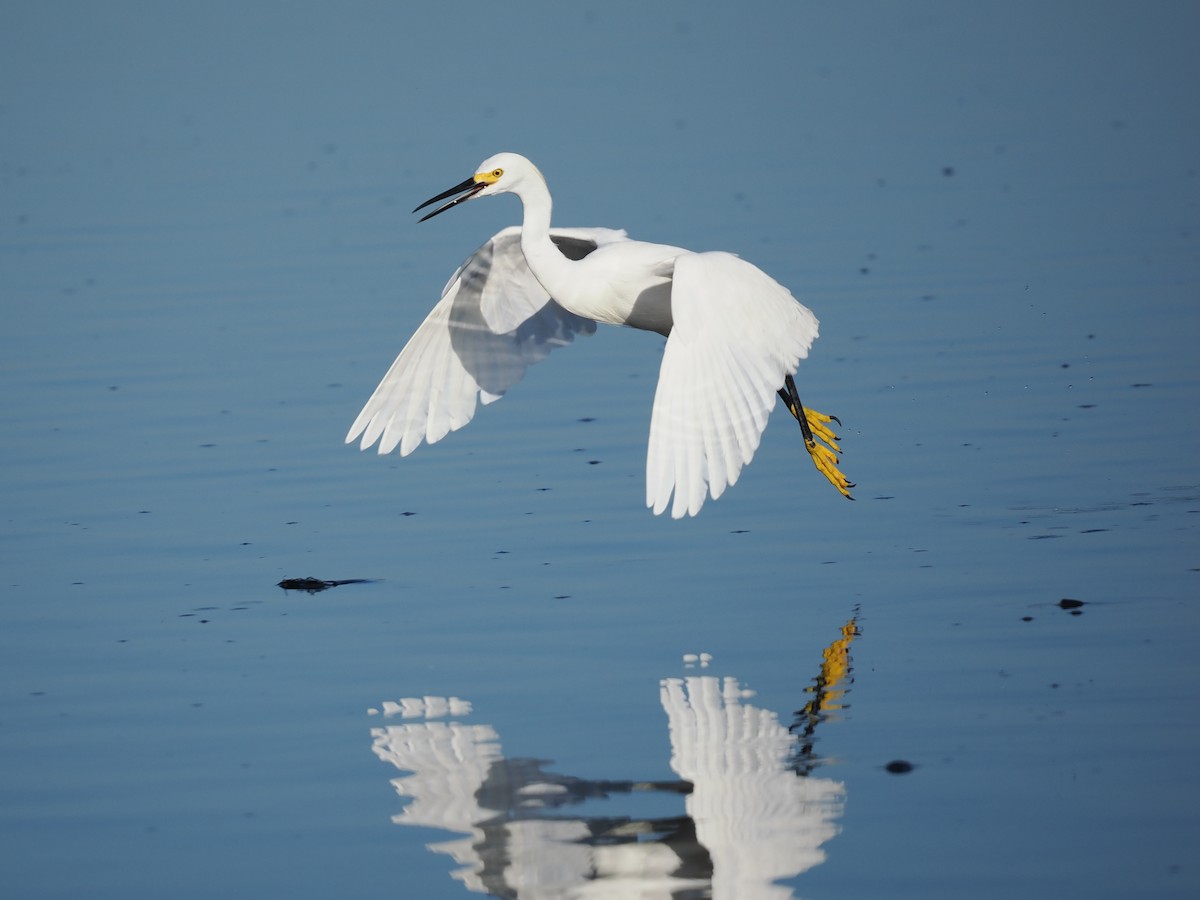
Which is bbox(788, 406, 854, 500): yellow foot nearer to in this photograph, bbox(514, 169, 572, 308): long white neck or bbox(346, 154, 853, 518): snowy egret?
bbox(346, 154, 853, 518): snowy egret

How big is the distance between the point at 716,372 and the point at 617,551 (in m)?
1.18

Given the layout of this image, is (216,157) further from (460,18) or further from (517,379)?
(517,379)

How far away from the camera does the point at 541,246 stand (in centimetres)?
1087

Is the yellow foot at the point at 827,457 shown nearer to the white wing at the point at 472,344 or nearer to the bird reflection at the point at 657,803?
the white wing at the point at 472,344

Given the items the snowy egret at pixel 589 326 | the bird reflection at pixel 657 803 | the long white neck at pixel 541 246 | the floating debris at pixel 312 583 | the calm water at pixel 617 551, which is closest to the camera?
the bird reflection at pixel 657 803

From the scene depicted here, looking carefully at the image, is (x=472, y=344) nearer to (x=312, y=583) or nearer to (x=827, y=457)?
(x=827, y=457)

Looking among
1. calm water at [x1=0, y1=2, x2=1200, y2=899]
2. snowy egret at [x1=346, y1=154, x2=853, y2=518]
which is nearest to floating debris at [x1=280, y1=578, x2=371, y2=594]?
calm water at [x1=0, y1=2, x2=1200, y2=899]

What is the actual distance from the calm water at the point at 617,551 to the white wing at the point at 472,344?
381 mm

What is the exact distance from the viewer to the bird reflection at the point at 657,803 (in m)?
6.27

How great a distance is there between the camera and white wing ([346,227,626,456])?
1115cm

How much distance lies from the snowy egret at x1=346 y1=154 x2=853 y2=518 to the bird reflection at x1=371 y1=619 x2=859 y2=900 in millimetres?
1591

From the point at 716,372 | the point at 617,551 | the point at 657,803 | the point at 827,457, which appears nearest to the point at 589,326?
the point at 827,457

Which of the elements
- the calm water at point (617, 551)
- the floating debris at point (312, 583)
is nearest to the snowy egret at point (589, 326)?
the calm water at point (617, 551)

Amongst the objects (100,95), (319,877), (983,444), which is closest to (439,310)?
(983,444)
